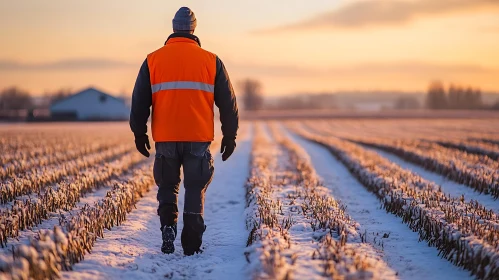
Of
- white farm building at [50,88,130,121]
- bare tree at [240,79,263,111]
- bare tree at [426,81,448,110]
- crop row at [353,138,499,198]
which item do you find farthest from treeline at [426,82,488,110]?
crop row at [353,138,499,198]

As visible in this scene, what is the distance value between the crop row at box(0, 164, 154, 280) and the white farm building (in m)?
60.2

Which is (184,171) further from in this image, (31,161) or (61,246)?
(31,161)

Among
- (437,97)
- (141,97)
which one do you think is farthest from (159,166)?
(437,97)

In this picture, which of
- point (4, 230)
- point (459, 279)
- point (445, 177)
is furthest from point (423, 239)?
point (445, 177)

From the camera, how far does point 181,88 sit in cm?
482

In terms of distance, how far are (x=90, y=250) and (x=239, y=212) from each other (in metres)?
3.31

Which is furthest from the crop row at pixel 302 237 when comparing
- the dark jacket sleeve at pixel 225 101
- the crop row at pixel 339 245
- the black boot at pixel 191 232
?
the dark jacket sleeve at pixel 225 101

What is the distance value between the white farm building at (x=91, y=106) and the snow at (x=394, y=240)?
5847 cm

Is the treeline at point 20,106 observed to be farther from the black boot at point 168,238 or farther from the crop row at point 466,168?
the black boot at point 168,238

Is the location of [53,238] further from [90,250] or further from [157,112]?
[157,112]

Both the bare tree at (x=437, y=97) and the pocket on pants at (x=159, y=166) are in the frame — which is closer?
the pocket on pants at (x=159, y=166)

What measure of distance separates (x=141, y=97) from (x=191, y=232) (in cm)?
159

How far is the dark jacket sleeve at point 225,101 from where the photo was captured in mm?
5004

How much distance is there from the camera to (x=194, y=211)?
5066 millimetres
